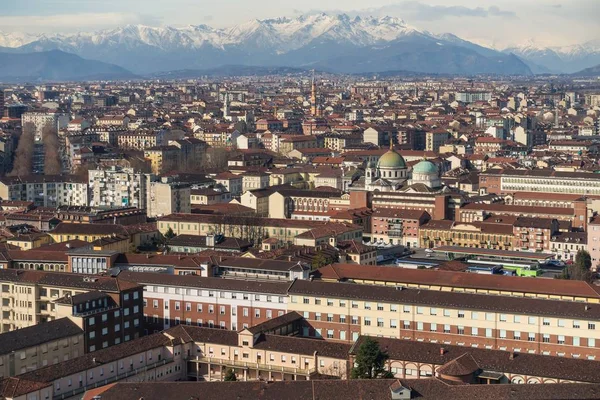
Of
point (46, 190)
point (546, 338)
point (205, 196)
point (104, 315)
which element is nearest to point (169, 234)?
point (205, 196)

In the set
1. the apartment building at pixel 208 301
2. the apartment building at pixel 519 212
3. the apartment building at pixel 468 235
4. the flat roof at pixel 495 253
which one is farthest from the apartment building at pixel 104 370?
the apartment building at pixel 519 212

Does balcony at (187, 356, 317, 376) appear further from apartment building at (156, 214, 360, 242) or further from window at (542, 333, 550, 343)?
apartment building at (156, 214, 360, 242)

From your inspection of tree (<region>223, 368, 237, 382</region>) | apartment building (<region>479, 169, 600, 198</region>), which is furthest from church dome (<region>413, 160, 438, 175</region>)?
tree (<region>223, 368, 237, 382</region>)

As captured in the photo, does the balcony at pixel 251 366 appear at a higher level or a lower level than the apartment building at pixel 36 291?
lower

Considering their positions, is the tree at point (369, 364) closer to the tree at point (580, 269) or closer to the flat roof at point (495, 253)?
the tree at point (580, 269)

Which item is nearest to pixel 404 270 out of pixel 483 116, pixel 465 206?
pixel 465 206
